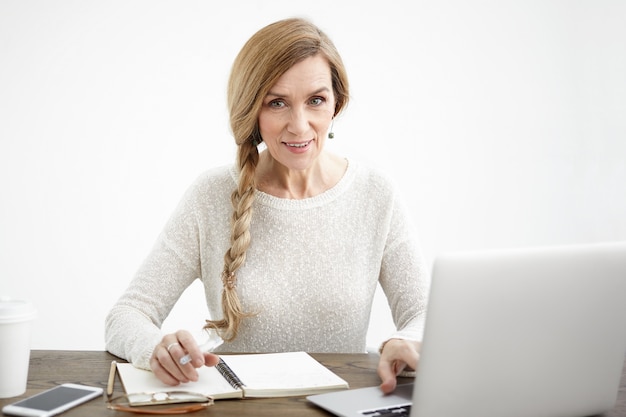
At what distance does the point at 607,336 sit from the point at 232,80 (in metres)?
1.15

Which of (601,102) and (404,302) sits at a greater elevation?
(601,102)

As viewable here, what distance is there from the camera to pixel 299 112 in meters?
1.80

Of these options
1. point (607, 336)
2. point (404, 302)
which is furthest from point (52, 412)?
point (404, 302)

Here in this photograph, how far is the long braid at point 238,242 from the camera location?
1.84 metres

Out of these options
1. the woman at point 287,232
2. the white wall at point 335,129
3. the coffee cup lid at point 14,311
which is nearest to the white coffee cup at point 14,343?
the coffee cup lid at point 14,311

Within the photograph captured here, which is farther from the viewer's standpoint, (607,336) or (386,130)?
(386,130)

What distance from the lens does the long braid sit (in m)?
A: 1.84

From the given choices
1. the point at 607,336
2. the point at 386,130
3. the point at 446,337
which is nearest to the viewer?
the point at 446,337

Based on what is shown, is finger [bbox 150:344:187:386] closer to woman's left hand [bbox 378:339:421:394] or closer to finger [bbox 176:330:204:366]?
finger [bbox 176:330:204:366]

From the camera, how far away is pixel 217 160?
11.5ft

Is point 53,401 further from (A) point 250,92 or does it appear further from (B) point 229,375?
(A) point 250,92

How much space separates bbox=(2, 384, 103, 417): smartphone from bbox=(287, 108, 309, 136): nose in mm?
809

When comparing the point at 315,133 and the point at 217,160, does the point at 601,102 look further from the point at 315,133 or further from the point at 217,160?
the point at 315,133

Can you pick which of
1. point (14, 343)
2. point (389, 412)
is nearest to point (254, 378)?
point (389, 412)
